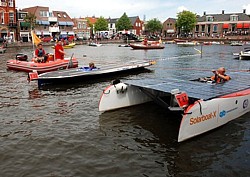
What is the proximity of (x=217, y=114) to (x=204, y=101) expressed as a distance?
103 cm

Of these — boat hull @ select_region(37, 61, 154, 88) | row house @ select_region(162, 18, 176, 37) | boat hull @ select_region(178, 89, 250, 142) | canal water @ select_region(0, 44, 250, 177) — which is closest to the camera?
canal water @ select_region(0, 44, 250, 177)

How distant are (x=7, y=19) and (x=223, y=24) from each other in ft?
242

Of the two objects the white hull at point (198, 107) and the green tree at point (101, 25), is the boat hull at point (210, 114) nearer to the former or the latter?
the white hull at point (198, 107)

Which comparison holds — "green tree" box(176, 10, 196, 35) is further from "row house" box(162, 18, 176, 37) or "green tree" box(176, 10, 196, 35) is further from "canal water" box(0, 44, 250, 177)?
"canal water" box(0, 44, 250, 177)

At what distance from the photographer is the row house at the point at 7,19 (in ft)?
214

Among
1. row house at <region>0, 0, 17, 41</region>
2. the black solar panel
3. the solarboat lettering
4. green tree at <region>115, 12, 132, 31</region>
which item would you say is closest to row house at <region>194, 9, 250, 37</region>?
green tree at <region>115, 12, 132, 31</region>

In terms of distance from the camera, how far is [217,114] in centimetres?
929

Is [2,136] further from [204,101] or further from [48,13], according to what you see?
[48,13]

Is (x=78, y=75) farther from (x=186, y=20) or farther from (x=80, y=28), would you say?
(x=186, y=20)

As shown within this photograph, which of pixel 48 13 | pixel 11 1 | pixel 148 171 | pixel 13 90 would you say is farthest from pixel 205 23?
pixel 148 171

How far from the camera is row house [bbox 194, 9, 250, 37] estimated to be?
94894 millimetres

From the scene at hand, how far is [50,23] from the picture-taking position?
84312 mm

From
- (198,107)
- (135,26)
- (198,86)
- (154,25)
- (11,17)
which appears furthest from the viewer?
(135,26)

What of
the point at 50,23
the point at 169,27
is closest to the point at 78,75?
the point at 50,23
